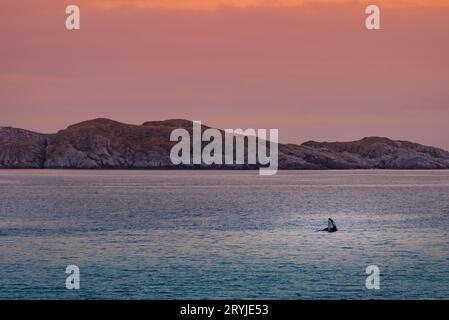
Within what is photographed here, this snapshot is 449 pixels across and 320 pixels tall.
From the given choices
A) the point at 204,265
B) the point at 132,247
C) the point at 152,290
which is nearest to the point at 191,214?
the point at 132,247

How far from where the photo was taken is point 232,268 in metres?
55.5

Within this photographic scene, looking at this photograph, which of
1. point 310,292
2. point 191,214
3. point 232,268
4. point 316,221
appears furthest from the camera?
point 191,214

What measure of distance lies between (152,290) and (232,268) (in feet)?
32.5
